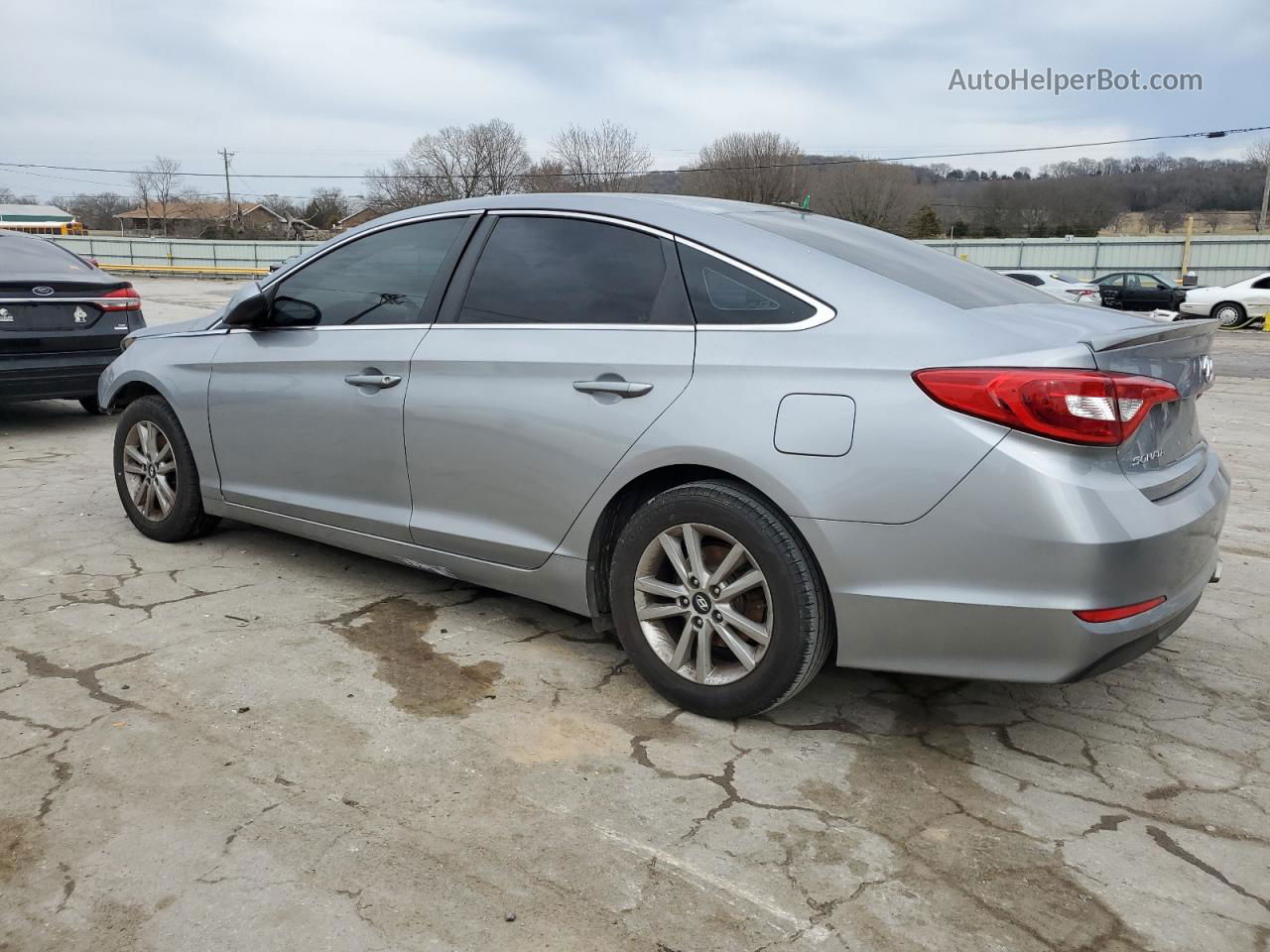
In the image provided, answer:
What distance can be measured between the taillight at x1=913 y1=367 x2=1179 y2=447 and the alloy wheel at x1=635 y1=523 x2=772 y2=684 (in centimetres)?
72

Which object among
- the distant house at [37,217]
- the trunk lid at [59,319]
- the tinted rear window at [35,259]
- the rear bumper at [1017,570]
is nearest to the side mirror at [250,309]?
the rear bumper at [1017,570]

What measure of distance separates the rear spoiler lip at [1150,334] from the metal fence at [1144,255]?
32.5 meters

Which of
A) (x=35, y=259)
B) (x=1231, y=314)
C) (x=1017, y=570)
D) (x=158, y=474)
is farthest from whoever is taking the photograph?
(x=1231, y=314)

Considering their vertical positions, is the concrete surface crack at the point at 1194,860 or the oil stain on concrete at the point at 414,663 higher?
the oil stain on concrete at the point at 414,663

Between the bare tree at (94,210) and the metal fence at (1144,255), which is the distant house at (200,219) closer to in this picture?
the bare tree at (94,210)

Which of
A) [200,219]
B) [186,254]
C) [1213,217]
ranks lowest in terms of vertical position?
[186,254]

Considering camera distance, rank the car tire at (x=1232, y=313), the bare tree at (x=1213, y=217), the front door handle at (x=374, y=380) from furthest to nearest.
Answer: the bare tree at (x=1213, y=217), the car tire at (x=1232, y=313), the front door handle at (x=374, y=380)

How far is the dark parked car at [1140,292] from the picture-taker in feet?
93.7

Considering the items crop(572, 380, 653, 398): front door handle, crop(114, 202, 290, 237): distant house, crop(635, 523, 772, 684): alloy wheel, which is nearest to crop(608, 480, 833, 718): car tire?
crop(635, 523, 772, 684): alloy wheel

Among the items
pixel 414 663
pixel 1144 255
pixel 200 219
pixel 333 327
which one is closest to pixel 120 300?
pixel 333 327

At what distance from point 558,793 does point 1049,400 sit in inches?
62.3

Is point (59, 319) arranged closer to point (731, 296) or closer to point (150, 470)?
point (150, 470)

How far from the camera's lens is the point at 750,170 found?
63.8 metres

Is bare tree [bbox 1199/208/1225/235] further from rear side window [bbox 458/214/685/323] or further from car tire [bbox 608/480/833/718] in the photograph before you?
car tire [bbox 608/480/833/718]
